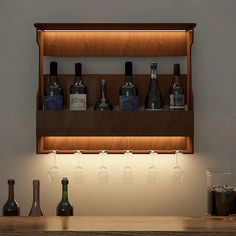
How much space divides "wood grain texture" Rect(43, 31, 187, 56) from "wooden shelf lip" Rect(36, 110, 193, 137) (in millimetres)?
365

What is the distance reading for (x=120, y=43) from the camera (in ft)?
9.16

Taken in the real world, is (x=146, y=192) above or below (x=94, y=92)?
below

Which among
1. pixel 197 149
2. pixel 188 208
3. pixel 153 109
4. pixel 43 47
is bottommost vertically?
pixel 188 208

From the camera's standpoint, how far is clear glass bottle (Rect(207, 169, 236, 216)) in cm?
246

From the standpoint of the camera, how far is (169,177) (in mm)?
2834

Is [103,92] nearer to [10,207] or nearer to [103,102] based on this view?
[103,102]

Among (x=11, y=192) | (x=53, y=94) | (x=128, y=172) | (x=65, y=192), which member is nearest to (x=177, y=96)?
(x=128, y=172)

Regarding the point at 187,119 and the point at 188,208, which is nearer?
the point at 187,119

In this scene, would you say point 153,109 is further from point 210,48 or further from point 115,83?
point 210,48

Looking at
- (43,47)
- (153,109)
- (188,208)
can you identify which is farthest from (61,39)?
(188,208)

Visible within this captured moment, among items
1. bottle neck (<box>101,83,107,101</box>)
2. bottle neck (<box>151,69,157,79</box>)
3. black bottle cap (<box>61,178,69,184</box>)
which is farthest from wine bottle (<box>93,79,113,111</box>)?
black bottle cap (<box>61,178,69,184</box>)

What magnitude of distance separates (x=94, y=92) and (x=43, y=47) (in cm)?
35

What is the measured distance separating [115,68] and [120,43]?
137mm

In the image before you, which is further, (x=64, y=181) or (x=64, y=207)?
(x=64, y=207)
